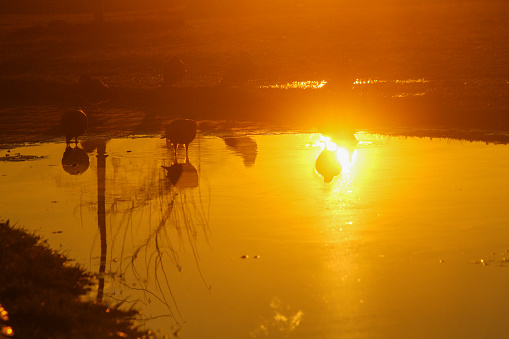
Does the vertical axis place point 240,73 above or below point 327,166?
above

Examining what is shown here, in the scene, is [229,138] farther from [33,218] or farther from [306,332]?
Result: [306,332]

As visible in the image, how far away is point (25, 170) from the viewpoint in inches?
507

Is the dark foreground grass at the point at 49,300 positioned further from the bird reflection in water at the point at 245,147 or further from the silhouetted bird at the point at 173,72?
the silhouetted bird at the point at 173,72

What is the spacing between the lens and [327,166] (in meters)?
12.2

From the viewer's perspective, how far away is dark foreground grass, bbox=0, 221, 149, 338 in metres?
5.47

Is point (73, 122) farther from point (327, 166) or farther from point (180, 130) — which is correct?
point (327, 166)

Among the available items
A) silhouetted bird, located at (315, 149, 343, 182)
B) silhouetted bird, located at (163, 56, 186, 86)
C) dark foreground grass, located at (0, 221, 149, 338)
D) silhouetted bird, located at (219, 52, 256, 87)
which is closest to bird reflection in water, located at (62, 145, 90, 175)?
silhouetted bird, located at (315, 149, 343, 182)

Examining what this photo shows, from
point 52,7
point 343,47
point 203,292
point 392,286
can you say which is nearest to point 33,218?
point 203,292

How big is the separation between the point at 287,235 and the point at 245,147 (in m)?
6.67

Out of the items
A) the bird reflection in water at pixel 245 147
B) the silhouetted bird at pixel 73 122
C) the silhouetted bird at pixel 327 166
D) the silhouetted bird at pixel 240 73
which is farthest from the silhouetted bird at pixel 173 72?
the silhouetted bird at pixel 327 166

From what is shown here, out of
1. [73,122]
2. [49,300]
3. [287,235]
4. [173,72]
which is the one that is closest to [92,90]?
[173,72]

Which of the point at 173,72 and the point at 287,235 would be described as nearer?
the point at 287,235

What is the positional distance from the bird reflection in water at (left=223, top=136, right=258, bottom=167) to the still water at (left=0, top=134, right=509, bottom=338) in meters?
0.08

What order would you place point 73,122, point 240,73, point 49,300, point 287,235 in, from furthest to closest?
1. point 240,73
2. point 73,122
3. point 287,235
4. point 49,300
